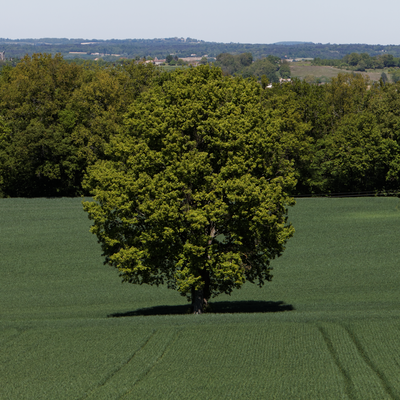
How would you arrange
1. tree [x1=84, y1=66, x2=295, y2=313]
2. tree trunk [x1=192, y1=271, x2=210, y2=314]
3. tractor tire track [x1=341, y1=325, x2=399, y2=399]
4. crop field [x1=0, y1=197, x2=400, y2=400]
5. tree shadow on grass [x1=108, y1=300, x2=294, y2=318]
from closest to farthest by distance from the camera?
tractor tire track [x1=341, y1=325, x2=399, y2=399] → crop field [x1=0, y1=197, x2=400, y2=400] → tree [x1=84, y1=66, x2=295, y2=313] → tree trunk [x1=192, y1=271, x2=210, y2=314] → tree shadow on grass [x1=108, y1=300, x2=294, y2=318]

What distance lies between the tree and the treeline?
127ft

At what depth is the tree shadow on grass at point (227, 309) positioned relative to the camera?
30.6 meters

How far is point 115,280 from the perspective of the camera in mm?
39469

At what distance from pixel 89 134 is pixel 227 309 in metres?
41.1

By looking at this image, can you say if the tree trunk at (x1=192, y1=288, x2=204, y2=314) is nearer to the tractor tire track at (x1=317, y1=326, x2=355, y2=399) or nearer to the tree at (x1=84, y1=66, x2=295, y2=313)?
the tree at (x1=84, y1=66, x2=295, y2=313)

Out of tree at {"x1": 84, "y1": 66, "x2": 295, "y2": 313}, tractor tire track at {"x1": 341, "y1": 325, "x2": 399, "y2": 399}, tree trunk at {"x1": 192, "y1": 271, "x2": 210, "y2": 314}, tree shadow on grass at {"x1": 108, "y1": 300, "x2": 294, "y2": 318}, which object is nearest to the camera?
tractor tire track at {"x1": 341, "y1": 325, "x2": 399, "y2": 399}

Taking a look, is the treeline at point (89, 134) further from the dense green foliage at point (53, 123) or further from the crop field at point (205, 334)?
the crop field at point (205, 334)

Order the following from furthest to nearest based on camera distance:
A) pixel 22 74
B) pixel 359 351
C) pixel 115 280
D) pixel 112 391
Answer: pixel 22 74, pixel 115 280, pixel 359 351, pixel 112 391

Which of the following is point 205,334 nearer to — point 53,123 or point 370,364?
point 370,364

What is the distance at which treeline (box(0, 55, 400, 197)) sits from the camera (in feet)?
216

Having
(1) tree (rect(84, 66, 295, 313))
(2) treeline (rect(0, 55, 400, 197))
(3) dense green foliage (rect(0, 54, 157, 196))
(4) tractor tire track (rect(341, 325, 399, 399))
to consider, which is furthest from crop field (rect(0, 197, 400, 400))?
(2) treeline (rect(0, 55, 400, 197))

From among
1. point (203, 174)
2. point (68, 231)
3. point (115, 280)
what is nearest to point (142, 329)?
point (203, 174)

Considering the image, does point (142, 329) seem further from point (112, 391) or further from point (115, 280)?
point (115, 280)

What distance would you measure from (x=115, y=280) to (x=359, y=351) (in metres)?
23.4
